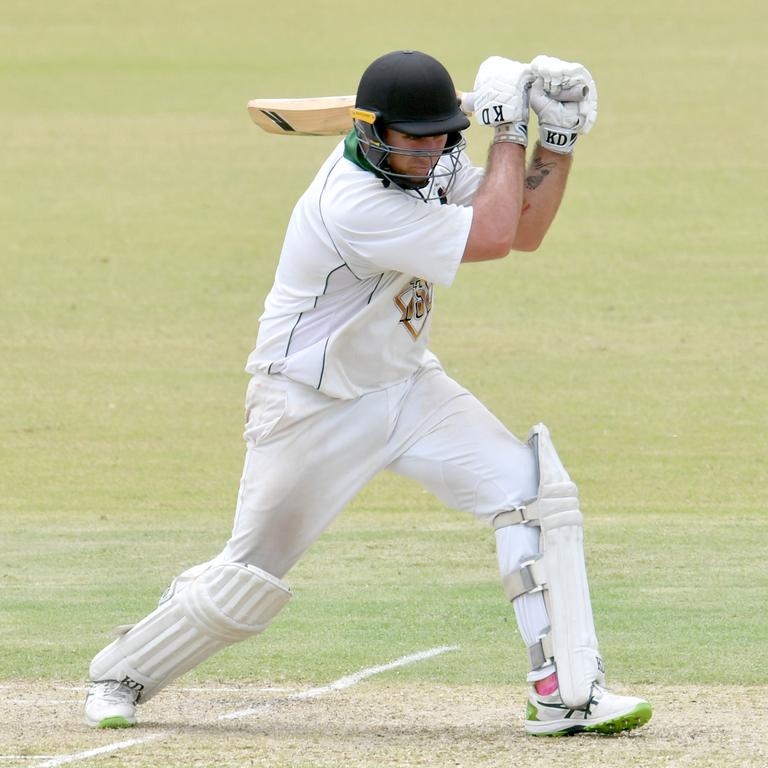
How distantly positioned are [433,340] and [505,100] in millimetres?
11041

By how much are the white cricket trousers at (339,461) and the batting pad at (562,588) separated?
0.22 ft

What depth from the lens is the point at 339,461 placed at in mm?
5449

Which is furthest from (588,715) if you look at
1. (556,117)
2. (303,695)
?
(556,117)

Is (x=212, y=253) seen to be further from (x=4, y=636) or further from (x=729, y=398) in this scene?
(x=4, y=636)

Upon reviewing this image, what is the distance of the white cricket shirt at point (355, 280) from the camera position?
5172mm

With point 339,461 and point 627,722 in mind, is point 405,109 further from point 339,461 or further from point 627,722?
point 627,722

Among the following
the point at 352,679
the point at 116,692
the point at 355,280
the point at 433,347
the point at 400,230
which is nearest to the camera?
the point at 400,230

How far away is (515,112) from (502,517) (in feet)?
4.03

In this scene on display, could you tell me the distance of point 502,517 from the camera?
5414mm

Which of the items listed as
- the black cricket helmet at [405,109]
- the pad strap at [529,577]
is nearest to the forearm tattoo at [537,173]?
the black cricket helmet at [405,109]

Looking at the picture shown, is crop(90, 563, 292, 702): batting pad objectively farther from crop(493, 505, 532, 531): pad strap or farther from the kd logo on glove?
the kd logo on glove

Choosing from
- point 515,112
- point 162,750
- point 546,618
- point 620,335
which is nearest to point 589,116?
point 515,112

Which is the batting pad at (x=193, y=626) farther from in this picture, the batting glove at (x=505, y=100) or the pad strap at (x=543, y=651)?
the batting glove at (x=505, y=100)

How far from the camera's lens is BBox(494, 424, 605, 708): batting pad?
523 cm
